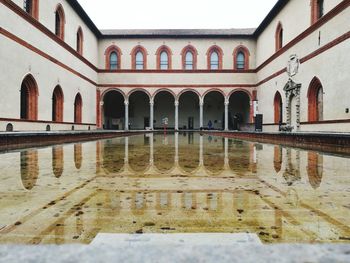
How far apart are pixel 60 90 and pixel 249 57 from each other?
698 inches

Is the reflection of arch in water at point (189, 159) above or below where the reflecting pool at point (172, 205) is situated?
above

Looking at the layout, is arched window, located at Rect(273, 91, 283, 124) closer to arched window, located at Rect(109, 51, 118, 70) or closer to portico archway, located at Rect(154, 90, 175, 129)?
portico archway, located at Rect(154, 90, 175, 129)

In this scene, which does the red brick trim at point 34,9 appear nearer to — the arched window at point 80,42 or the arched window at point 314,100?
the arched window at point 80,42

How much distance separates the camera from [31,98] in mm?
16281


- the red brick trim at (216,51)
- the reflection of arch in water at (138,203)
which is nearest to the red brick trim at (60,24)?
the red brick trim at (216,51)

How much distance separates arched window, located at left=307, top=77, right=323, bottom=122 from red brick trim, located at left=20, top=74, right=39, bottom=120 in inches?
581

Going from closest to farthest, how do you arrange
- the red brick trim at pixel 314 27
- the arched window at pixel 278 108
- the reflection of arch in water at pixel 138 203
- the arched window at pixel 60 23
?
the reflection of arch in water at pixel 138 203, the red brick trim at pixel 314 27, the arched window at pixel 60 23, the arched window at pixel 278 108

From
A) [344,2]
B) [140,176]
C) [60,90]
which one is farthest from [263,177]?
[60,90]

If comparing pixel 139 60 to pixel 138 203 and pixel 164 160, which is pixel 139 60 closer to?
pixel 164 160

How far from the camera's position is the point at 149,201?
1.96 meters

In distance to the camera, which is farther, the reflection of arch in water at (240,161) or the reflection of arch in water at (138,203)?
the reflection of arch in water at (240,161)

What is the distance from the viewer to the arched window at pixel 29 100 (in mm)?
16131

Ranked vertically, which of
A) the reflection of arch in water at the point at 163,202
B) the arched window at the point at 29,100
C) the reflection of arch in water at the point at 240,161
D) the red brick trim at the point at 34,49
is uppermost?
the red brick trim at the point at 34,49

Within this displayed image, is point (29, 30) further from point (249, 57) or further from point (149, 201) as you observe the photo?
point (249, 57)
